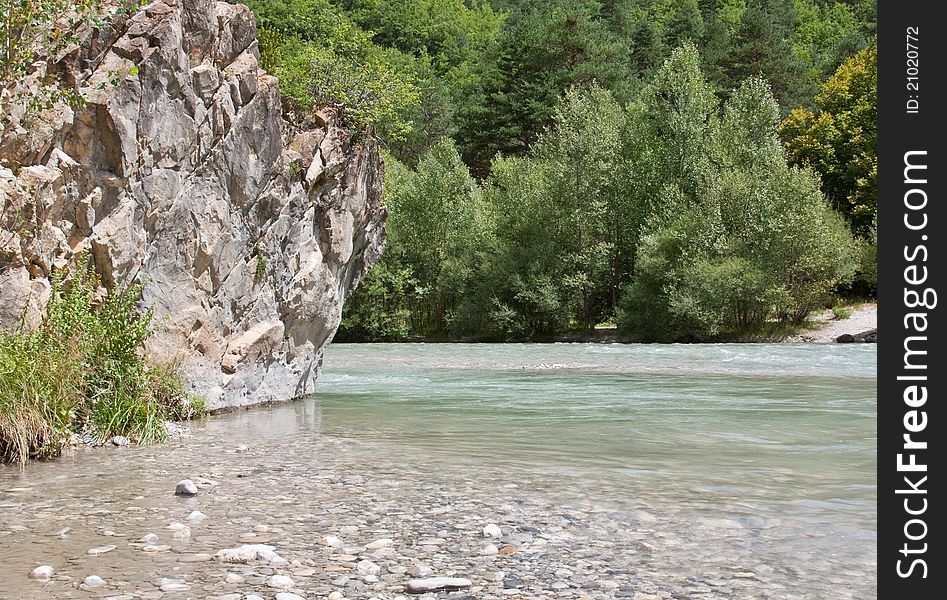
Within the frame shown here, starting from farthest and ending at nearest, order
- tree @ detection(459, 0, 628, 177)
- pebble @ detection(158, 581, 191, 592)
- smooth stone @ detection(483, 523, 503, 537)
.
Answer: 1. tree @ detection(459, 0, 628, 177)
2. smooth stone @ detection(483, 523, 503, 537)
3. pebble @ detection(158, 581, 191, 592)

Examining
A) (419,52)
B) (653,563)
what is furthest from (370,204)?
(419,52)

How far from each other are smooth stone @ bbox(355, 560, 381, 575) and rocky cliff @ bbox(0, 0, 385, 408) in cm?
612

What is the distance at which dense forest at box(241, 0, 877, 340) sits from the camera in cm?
4547

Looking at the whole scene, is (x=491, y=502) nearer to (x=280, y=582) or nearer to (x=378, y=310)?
(x=280, y=582)

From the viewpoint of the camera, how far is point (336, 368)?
2789cm

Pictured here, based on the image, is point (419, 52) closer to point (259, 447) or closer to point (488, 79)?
point (488, 79)

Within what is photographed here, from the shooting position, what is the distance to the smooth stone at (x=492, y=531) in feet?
20.9


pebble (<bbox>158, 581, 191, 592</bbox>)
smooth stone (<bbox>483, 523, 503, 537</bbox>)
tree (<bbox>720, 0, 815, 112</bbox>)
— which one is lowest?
smooth stone (<bbox>483, 523, 503, 537</bbox>)

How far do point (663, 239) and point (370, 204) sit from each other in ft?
100.0

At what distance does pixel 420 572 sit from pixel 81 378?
6.28 m

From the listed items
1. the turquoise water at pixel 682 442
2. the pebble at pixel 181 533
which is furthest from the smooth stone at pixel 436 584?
the pebble at pixel 181 533

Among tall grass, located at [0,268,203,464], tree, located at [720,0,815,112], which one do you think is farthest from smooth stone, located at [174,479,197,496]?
tree, located at [720,0,815,112]

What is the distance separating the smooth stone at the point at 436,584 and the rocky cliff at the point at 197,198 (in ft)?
21.5

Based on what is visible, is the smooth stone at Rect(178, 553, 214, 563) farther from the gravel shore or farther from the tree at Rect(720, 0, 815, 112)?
the tree at Rect(720, 0, 815, 112)
